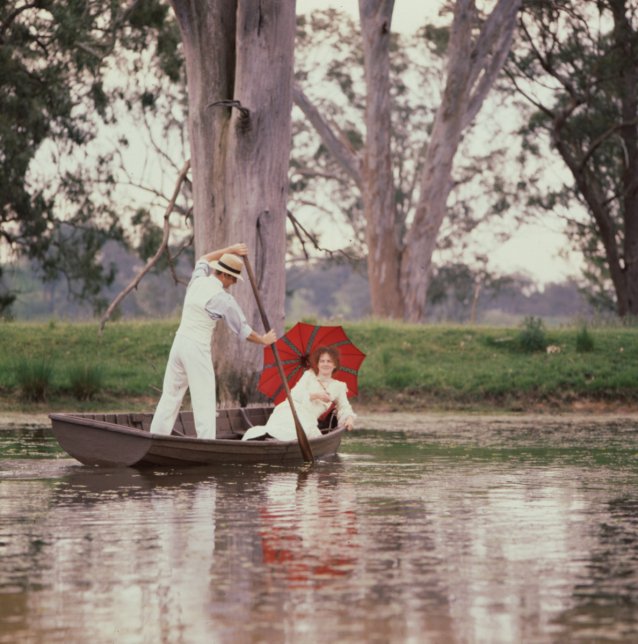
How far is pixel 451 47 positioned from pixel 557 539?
2577cm

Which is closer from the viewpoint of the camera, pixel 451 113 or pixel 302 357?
pixel 302 357

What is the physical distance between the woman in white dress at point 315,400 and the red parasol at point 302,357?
0.16 meters

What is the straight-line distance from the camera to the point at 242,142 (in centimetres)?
2055

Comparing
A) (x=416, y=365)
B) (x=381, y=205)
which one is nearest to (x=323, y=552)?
(x=416, y=365)

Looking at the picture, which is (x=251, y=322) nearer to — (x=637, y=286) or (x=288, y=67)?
(x=288, y=67)

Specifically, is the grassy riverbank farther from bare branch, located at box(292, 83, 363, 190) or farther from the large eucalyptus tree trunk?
bare branch, located at box(292, 83, 363, 190)

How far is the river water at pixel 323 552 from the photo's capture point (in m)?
6.48

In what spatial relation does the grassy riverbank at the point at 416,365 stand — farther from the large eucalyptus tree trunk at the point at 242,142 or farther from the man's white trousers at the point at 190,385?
the man's white trousers at the point at 190,385

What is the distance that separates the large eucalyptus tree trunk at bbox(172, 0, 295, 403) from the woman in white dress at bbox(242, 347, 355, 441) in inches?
148

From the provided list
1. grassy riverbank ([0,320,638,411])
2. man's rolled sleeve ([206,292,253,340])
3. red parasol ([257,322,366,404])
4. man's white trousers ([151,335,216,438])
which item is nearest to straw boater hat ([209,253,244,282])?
man's rolled sleeve ([206,292,253,340])

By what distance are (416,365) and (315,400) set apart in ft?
36.3

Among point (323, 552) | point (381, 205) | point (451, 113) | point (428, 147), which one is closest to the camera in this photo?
point (323, 552)

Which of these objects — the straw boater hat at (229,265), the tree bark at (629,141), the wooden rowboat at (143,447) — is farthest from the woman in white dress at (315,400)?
the tree bark at (629,141)

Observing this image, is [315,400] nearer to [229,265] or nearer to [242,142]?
[229,265]
